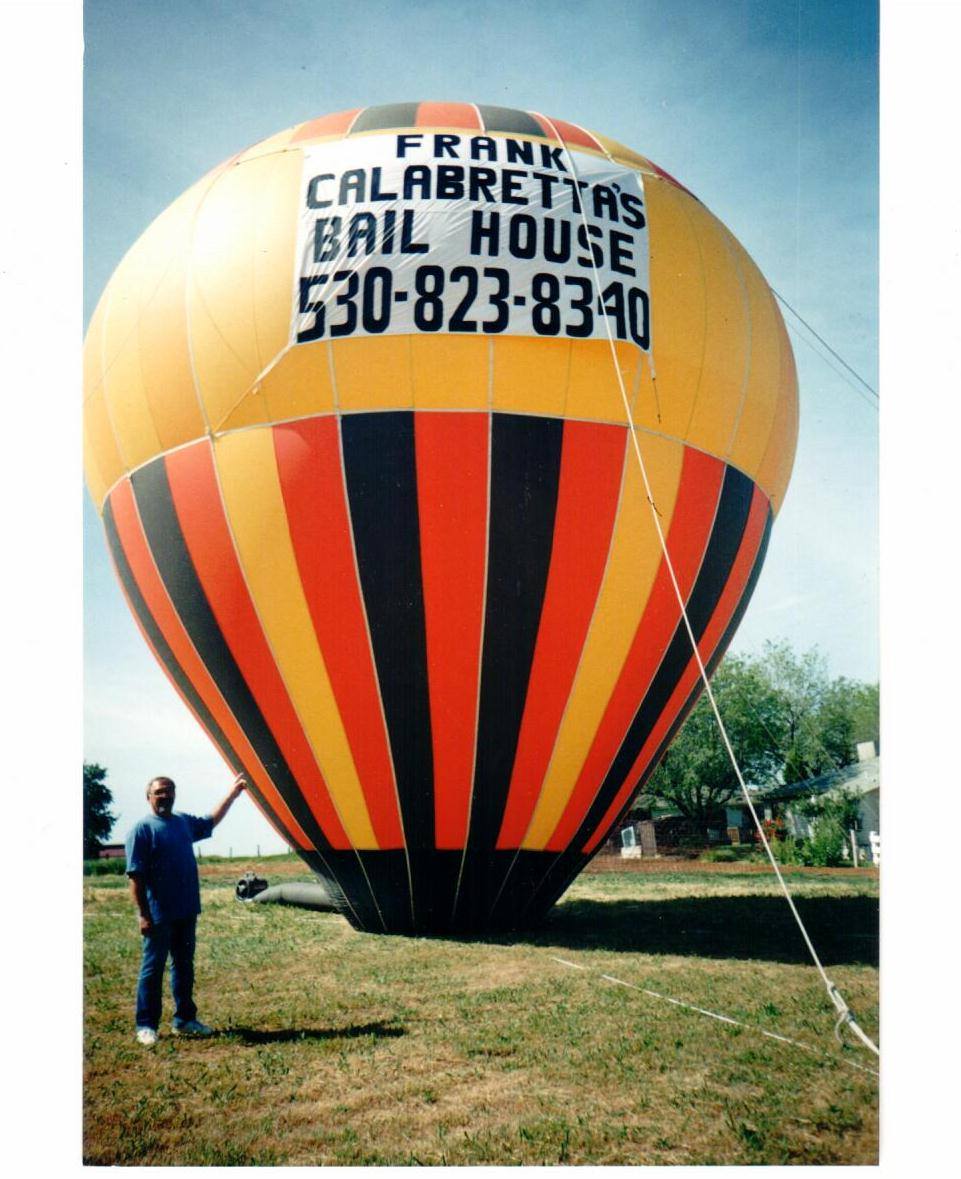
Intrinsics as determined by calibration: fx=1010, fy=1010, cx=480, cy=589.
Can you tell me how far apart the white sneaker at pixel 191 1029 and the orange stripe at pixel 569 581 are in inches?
73.2

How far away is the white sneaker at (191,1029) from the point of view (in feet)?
13.1

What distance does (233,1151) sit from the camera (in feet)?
11.3

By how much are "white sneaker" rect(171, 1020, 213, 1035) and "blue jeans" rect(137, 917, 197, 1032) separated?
0.01 m

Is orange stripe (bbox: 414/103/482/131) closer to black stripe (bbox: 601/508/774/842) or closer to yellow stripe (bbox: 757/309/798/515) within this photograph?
yellow stripe (bbox: 757/309/798/515)

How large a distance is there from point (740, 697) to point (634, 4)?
12.9m

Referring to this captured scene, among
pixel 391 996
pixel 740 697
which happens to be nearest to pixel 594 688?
pixel 391 996

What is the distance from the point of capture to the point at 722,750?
66.0 ft

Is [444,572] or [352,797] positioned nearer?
[444,572]

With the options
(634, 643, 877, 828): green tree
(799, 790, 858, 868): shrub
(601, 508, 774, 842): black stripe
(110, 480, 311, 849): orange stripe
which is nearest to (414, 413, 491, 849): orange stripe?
(110, 480, 311, 849): orange stripe

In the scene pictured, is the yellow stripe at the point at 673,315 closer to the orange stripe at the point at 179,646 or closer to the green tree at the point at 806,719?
the orange stripe at the point at 179,646

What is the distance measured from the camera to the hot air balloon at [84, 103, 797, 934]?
475 cm

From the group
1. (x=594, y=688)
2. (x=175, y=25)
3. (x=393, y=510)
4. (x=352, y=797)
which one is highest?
(x=175, y=25)
